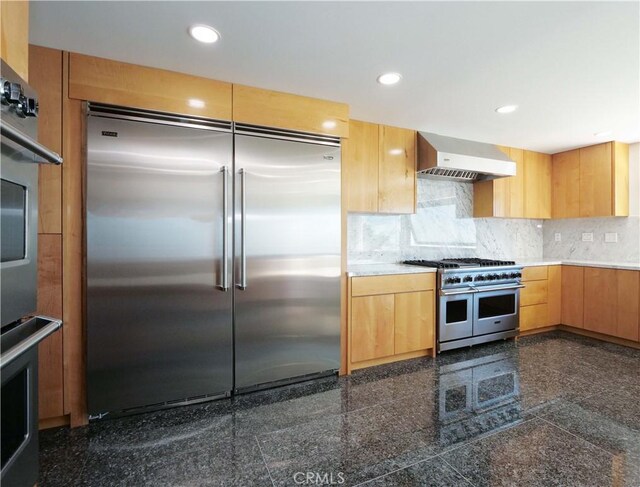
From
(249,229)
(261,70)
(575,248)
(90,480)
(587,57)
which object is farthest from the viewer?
(575,248)

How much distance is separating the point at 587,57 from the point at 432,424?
2.53m

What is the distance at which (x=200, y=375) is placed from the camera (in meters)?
2.27

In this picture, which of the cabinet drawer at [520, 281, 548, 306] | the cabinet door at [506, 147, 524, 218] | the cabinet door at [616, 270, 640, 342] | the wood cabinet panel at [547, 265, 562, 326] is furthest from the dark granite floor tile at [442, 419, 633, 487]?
the cabinet door at [506, 147, 524, 218]

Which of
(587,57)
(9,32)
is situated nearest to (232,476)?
(9,32)

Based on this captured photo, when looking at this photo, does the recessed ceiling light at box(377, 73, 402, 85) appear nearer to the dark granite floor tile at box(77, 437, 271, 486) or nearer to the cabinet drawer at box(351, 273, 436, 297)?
the cabinet drawer at box(351, 273, 436, 297)

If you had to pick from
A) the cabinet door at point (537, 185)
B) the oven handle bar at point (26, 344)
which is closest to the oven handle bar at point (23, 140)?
the oven handle bar at point (26, 344)

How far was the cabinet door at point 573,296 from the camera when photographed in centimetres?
A: 393

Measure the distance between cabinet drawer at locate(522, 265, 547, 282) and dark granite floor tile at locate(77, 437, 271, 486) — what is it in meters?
3.59

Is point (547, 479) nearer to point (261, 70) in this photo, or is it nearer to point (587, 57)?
point (587, 57)

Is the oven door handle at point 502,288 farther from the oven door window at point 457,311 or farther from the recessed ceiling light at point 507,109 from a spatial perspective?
the recessed ceiling light at point 507,109

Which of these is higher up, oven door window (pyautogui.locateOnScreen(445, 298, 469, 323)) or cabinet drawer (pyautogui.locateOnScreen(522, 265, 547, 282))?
cabinet drawer (pyautogui.locateOnScreen(522, 265, 547, 282))

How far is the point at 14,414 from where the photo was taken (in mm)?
1115

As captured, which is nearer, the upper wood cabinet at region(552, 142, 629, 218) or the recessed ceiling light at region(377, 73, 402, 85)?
the recessed ceiling light at region(377, 73, 402, 85)

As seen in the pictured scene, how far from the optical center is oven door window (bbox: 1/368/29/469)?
1.06 metres
